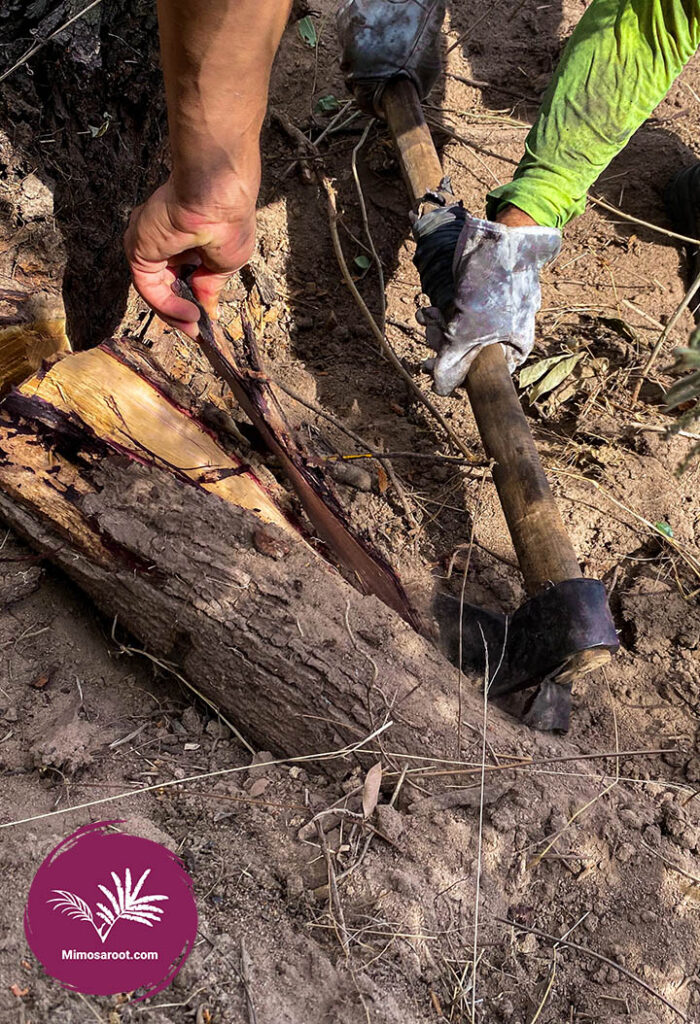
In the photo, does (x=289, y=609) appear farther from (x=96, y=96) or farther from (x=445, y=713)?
(x=96, y=96)

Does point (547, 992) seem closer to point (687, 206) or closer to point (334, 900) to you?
point (334, 900)

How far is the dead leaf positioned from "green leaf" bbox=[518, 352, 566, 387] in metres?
1.75

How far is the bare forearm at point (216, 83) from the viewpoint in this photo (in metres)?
1.50

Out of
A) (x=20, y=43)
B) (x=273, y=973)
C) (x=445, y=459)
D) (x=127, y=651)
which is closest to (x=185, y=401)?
(x=127, y=651)

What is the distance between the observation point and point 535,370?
293 cm

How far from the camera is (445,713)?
1671mm

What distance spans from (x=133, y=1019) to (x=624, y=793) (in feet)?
3.50

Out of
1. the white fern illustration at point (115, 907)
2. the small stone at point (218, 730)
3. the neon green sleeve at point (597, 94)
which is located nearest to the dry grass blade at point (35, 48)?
the neon green sleeve at point (597, 94)

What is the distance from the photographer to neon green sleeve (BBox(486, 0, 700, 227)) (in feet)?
8.56

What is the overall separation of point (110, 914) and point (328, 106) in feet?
11.3

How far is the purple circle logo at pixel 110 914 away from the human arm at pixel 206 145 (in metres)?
1.31

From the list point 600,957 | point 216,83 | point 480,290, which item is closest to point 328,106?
point 480,290

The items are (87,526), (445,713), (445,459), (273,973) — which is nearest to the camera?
(273,973)

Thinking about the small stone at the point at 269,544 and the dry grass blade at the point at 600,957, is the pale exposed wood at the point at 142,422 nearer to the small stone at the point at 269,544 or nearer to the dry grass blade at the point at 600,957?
the small stone at the point at 269,544
